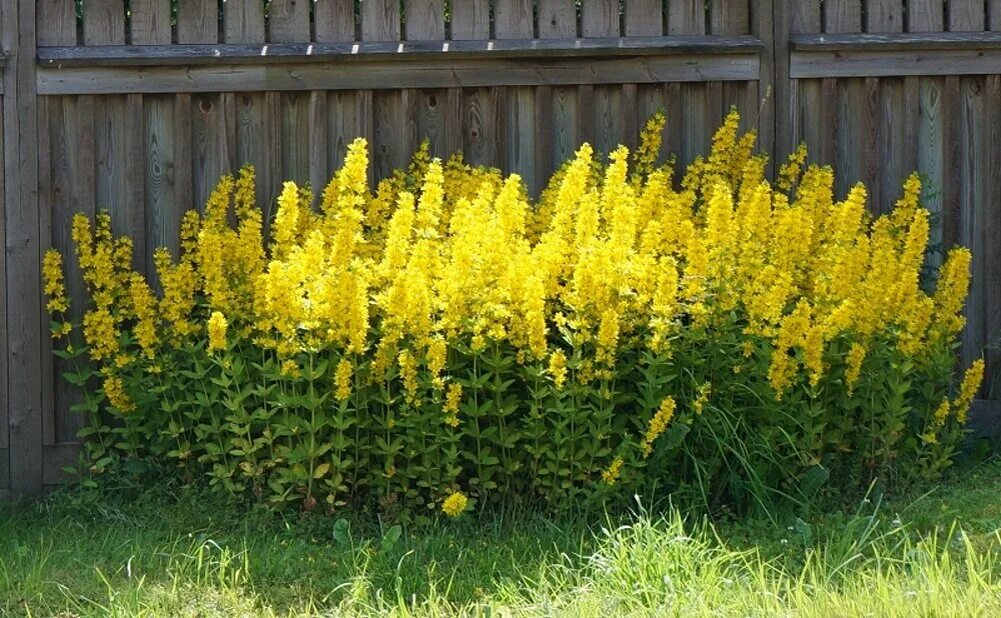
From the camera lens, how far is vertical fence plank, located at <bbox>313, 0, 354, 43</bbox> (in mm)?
6367

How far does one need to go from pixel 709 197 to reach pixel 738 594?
2.42 metres

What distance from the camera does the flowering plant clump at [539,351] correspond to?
5434 millimetres

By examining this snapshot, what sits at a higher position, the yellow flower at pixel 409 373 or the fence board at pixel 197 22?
the fence board at pixel 197 22

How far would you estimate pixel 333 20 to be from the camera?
6371 millimetres

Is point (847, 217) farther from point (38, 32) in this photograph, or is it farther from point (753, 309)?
Result: point (38, 32)

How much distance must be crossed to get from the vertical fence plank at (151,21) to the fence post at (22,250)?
45 cm

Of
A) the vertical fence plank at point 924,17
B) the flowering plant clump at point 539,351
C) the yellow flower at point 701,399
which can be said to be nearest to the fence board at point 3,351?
the flowering plant clump at point 539,351

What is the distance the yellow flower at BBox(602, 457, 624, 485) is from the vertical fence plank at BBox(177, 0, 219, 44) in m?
2.66

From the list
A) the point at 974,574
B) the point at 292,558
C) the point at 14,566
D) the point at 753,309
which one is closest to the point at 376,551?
the point at 292,558

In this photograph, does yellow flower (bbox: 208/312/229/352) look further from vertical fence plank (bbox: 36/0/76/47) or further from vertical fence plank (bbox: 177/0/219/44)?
vertical fence plank (bbox: 36/0/76/47)

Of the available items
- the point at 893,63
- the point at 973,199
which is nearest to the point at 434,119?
the point at 893,63

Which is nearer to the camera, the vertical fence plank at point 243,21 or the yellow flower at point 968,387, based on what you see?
the yellow flower at point 968,387

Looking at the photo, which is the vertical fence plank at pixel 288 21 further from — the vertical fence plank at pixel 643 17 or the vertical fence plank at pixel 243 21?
the vertical fence plank at pixel 643 17

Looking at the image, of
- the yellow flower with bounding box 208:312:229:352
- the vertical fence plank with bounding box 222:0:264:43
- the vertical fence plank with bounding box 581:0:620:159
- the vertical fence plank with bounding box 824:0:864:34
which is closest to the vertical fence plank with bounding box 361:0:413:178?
the vertical fence plank with bounding box 222:0:264:43
